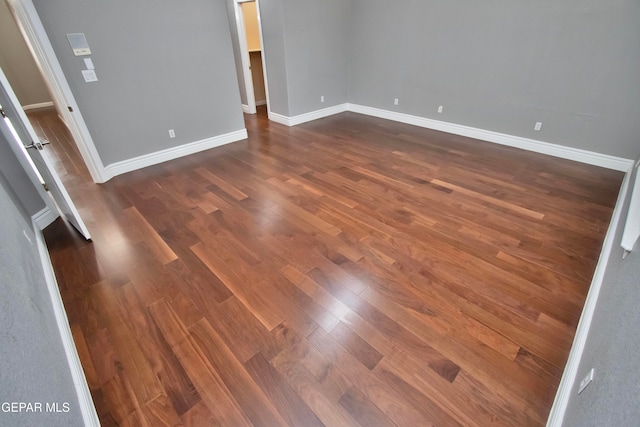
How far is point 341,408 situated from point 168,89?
387cm

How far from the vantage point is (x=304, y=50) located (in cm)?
→ 480

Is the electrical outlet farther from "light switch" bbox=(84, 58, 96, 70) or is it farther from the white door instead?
"light switch" bbox=(84, 58, 96, 70)

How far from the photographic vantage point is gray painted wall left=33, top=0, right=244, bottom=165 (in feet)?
9.27

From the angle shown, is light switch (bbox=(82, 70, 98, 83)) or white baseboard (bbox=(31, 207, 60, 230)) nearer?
white baseboard (bbox=(31, 207, 60, 230))

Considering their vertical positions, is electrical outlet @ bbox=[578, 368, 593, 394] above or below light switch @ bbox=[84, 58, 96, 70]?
below

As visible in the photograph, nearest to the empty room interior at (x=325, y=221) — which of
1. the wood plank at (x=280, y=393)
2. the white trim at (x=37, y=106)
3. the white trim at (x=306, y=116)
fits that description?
the wood plank at (x=280, y=393)

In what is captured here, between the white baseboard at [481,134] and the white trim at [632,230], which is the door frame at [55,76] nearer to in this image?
the white baseboard at [481,134]

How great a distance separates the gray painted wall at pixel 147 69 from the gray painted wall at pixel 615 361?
4323 millimetres

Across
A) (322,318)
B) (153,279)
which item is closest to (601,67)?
(322,318)

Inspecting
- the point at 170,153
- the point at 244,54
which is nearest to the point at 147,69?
the point at 170,153

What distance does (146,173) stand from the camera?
348 cm

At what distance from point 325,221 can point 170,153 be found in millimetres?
2576

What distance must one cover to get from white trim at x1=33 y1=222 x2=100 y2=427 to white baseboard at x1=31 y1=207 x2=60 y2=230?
2.20 ft

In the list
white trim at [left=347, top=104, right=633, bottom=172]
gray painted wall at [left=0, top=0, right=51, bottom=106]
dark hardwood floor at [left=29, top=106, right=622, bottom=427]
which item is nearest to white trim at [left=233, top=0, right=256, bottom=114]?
white trim at [left=347, top=104, right=633, bottom=172]
